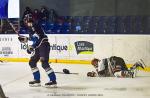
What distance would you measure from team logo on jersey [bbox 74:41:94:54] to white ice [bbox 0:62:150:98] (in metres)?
0.29

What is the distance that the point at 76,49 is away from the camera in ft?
20.8

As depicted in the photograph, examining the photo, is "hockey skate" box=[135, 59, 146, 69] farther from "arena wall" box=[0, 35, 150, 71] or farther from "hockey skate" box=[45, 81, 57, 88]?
"hockey skate" box=[45, 81, 57, 88]

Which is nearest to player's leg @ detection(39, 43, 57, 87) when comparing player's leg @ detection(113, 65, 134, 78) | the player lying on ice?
the player lying on ice

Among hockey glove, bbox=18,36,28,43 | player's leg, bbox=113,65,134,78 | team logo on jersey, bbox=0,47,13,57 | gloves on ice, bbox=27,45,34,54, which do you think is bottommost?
player's leg, bbox=113,65,134,78

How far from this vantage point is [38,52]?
17.8 ft

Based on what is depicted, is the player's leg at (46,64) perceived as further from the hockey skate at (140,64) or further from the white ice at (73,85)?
the hockey skate at (140,64)

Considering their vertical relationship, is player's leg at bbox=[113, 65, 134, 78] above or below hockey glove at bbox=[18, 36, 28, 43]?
below

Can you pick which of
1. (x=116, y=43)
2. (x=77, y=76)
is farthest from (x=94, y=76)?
(x=116, y=43)

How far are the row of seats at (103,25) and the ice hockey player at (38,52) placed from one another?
0.70m


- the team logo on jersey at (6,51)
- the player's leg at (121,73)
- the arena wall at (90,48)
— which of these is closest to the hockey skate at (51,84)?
the arena wall at (90,48)

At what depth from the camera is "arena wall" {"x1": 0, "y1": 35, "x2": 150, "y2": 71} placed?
619 centimetres

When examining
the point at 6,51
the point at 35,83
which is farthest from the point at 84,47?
the point at 35,83

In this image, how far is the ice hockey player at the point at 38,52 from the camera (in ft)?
17.7

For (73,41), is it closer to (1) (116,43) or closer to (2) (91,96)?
(1) (116,43)
